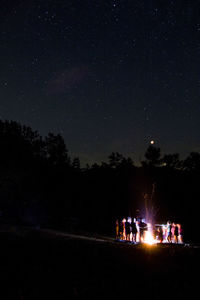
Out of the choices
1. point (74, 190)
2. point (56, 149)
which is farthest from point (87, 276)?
point (56, 149)

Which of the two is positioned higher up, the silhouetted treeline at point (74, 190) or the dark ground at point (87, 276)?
the silhouetted treeline at point (74, 190)

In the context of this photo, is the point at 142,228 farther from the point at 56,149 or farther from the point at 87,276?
the point at 56,149

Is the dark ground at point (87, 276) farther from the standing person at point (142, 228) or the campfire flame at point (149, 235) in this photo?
the campfire flame at point (149, 235)

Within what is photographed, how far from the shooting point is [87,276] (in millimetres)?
6258

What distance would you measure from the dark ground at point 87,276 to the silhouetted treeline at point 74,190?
46.1 feet

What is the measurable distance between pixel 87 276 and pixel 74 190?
77.6ft

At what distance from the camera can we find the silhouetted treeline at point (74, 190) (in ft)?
88.6

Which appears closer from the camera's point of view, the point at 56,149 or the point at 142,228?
the point at 142,228

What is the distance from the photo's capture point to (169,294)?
5348 mm

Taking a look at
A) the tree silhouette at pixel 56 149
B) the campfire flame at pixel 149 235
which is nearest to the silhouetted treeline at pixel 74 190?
the tree silhouette at pixel 56 149

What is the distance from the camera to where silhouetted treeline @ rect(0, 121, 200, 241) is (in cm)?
2700

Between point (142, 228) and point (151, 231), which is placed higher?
point (142, 228)

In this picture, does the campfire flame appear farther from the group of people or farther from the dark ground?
the dark ground

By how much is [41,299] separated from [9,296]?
0.52 m
